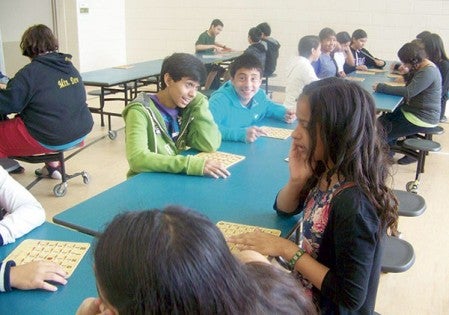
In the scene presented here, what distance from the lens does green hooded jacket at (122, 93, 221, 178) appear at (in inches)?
72.7

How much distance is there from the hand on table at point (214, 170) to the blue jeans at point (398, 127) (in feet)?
7.92

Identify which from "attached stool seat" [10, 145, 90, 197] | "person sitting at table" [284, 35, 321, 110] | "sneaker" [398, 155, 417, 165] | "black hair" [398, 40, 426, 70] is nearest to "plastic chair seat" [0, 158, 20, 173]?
"attached stool seat" [10, 145, 90, 197]

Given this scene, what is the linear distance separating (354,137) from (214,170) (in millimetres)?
801

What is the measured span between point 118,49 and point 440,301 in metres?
7.39

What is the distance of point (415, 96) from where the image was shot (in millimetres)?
Result: 3850

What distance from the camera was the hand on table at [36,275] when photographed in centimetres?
105

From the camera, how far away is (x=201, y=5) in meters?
7.88

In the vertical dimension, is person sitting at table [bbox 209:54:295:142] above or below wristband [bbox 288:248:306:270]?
above

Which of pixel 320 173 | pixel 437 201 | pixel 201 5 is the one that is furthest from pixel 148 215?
pixel 201 5

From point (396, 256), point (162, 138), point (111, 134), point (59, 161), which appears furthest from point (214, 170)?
point (111, 134)

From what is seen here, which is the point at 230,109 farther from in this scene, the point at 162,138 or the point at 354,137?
the point at 354,137

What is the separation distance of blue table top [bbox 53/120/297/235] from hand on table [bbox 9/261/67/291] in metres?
0.25

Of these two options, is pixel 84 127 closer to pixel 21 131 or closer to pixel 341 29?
Answer: pixel 21 131

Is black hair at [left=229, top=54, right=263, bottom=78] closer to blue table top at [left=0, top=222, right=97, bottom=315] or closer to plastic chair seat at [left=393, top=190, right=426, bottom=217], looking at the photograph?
plastic chair seat at [left=393, top=190, right=426, bottom=217]
